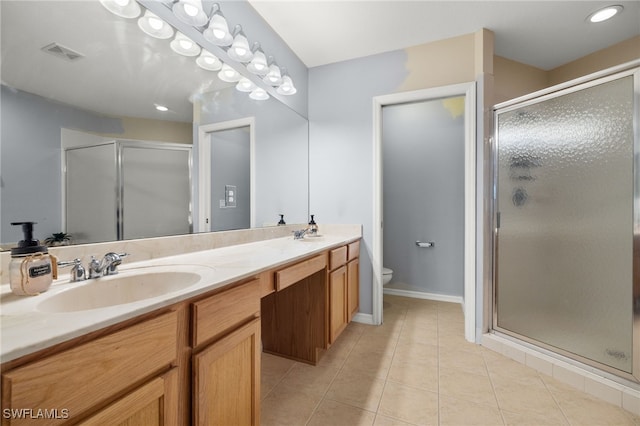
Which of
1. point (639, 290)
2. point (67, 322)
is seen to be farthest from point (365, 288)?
point (67, 322)

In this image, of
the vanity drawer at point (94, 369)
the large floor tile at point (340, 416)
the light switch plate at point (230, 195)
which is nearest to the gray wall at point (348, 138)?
the light switch plate at point (230, 195)

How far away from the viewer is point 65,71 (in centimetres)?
93

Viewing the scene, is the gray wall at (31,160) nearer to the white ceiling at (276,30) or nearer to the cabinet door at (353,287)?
the white ceiling at (276,30)

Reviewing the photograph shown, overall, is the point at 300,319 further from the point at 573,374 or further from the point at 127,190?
the point at 573,374

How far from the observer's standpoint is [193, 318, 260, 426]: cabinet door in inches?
29.5

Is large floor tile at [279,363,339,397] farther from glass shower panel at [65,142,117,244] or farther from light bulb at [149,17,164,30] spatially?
light bulb at [149,17,164,30]

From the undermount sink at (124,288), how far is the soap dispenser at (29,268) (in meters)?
0.05

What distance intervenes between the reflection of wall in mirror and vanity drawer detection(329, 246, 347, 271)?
1.30 meters

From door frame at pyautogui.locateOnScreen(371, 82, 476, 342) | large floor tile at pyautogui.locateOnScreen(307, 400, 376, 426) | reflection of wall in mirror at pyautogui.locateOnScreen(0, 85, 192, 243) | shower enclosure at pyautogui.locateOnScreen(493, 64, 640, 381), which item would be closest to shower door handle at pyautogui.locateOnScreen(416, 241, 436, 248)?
door frame at pyautogui.locateOnScreen(371, 82, 476, 342)

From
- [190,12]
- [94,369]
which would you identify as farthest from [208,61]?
[94,369]

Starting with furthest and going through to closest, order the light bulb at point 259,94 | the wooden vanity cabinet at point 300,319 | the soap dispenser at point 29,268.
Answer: the light bulb at point 259,94 → the wooden vanity cabinet at point 300,319 → the soap dispenser at point 29,268

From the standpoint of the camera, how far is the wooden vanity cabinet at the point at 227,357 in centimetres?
75

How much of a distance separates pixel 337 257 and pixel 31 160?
1510 millimetres

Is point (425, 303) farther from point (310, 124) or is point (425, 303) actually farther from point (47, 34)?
point (47, 34)
